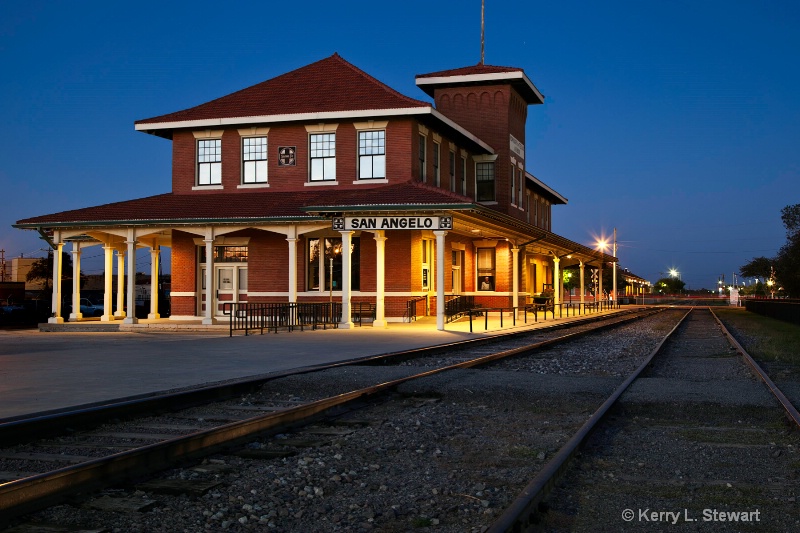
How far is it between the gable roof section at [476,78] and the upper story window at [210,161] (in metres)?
10.3

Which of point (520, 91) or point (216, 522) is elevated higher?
point (520, 91)

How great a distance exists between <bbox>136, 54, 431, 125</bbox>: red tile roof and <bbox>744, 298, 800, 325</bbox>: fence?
19928mm

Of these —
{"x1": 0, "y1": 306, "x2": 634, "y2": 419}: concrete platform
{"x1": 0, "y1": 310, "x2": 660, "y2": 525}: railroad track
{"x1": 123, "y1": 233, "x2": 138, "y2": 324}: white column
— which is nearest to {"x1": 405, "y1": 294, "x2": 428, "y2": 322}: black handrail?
{"x1": 0, "y1": 306, "x2": 634, "y2": 419}: concrete platform

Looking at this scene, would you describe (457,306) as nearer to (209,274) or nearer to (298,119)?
(298,119)

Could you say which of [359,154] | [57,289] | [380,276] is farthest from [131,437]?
[57,289]

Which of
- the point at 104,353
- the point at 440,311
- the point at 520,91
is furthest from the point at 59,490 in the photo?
the point at 520,91

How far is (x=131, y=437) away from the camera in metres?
7.25

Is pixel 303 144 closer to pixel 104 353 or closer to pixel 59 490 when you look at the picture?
pixel 104 353

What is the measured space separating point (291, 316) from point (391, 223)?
441cm

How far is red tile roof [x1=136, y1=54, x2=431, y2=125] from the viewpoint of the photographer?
30.0 metres

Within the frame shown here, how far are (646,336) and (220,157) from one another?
17.7 meters

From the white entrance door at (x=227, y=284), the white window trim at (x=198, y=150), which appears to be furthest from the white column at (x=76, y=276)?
the white window trim at (x=198, y=150)

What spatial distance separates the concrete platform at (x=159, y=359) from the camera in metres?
10.3

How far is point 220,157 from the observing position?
105 ft
